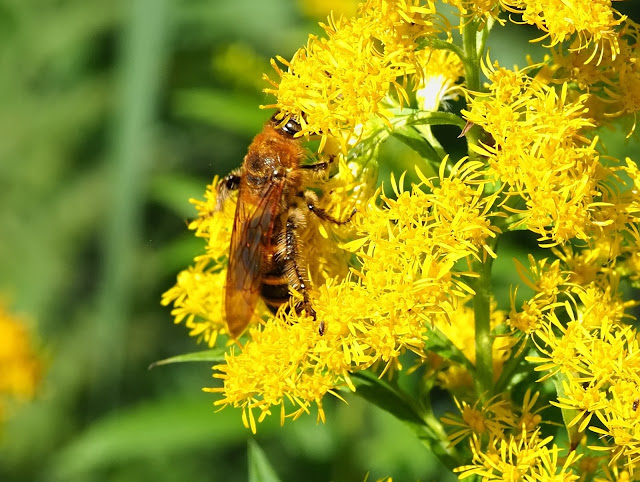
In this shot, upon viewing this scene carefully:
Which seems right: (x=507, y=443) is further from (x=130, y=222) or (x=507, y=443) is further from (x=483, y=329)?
(x=130, y=222)

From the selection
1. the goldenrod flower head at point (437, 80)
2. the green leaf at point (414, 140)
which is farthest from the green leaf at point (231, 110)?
the green leaf at point (414, 140)

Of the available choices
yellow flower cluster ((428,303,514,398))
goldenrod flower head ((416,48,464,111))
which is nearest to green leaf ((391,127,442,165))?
goldenrod flower head ((416,48,464,111))

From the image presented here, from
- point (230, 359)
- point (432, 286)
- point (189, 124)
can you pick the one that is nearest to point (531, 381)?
point (432, 286)

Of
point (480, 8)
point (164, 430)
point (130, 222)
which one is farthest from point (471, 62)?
point (130, 222)

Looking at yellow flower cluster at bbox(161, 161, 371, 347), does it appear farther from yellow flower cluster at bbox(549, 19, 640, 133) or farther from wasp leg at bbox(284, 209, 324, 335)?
yellow flower cluster at bbox(549, 19, 640, 133)

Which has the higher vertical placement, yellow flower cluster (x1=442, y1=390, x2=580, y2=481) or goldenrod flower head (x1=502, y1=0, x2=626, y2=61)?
goldenrod flower head (x1=502, y1=0, x2=626, y2=61)

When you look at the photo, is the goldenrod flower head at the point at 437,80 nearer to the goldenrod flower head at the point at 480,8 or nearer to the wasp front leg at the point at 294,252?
the goldenrod flower head at the point at 480,8

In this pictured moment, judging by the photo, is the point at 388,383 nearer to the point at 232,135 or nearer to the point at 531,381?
the point at 531,381
